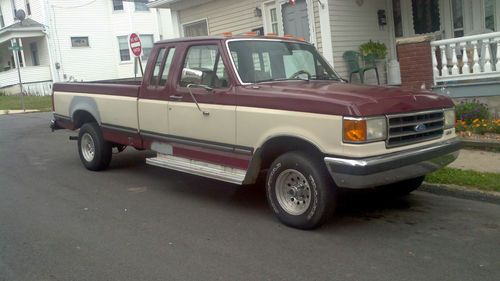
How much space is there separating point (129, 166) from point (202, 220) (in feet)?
11.5

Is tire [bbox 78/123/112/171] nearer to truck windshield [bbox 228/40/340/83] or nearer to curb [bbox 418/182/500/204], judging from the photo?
truck windshield [bbox 228/40/340/83]

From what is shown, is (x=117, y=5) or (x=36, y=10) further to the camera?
(x=117, y=5)

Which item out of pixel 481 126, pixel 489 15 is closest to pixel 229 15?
pixel 489 15

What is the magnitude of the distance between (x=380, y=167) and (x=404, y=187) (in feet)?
5.44

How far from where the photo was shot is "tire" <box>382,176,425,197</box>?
19.9 ft

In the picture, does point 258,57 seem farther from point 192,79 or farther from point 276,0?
point 276,0

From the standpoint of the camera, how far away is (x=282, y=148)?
541 centimetres

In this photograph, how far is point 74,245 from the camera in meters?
4.94

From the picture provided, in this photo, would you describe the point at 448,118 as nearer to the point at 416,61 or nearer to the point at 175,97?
the point at 175,97

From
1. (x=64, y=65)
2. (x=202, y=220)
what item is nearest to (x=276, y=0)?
(x=202, y=220)

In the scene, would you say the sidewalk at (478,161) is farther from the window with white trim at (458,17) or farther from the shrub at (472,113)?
the window with white trim at (458,17)

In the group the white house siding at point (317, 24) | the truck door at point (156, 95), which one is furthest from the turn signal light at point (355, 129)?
the white house siding at point (317, 24)

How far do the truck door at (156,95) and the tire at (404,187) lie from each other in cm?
287

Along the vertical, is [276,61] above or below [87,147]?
above
